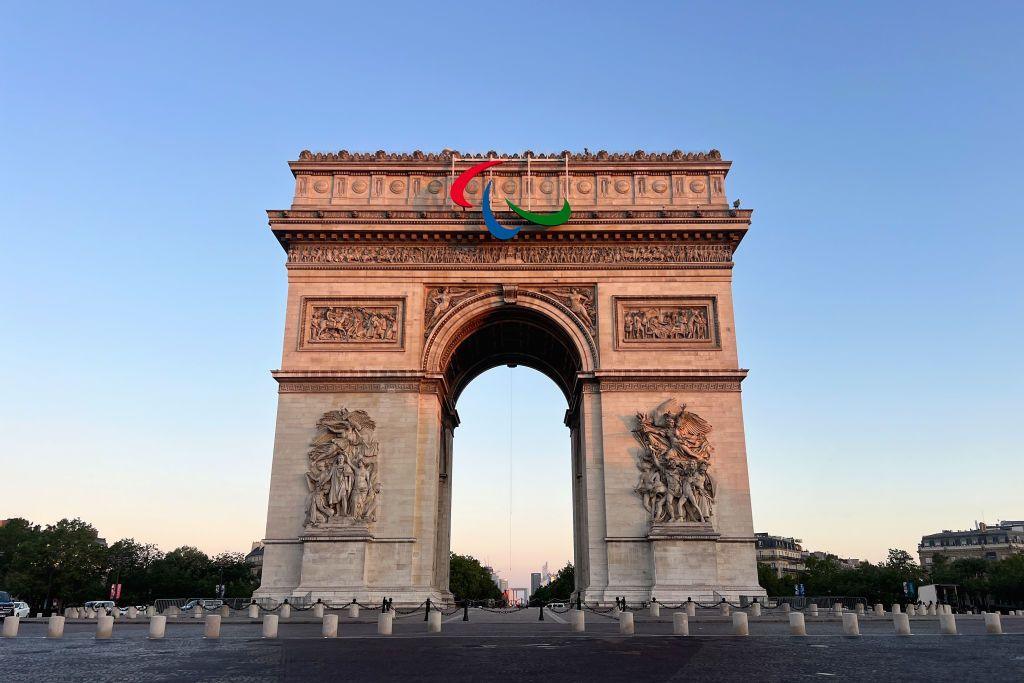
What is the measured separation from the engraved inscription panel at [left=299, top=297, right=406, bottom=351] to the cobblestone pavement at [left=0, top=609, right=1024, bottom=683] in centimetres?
1269

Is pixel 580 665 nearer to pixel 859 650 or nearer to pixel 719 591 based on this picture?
pixel 859 650

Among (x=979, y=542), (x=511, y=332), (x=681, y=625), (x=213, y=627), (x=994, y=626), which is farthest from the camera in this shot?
(x=979, y=542)

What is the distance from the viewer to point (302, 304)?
27.8 meters

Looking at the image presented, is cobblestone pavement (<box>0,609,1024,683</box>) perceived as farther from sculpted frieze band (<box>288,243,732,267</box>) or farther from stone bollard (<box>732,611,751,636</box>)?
sculpted frieze band (<box>288,243,732,267</box>)

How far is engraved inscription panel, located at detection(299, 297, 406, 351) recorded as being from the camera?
90.2 ft

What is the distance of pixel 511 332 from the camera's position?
104 feet

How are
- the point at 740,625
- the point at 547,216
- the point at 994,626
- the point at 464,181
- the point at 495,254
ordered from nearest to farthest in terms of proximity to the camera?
the point at 740,625 → the point at 994,626 → the point at 547,216 → the point at 495,254 → the point at 464,181

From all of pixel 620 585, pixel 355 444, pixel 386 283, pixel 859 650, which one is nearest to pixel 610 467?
pixel 620 585

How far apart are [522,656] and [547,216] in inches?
779

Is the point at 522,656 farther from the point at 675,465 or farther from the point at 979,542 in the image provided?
the point at 979,542

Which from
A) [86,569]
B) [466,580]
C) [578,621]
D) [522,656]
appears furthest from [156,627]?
[466,580]

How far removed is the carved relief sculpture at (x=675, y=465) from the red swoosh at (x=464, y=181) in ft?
33.9

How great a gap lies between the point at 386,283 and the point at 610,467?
10.5m

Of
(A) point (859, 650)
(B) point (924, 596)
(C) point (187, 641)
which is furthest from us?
(B) point (924, 596)
